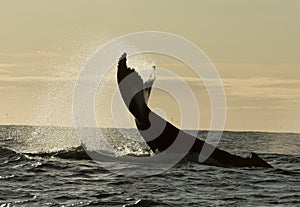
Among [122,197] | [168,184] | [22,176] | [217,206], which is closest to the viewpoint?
[217,206]

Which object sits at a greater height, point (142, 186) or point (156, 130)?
point (156, 130)

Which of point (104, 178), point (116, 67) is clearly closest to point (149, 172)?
point (104, 178)

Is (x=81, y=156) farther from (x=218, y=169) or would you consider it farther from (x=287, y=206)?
(x=287, y=206)

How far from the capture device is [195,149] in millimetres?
25484

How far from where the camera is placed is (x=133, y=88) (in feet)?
74.4

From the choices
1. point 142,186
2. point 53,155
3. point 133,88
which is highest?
point 133,88

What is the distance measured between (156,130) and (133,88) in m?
2.10

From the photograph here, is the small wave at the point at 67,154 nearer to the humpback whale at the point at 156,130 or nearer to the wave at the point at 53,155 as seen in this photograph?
the wave at the point at 53,155

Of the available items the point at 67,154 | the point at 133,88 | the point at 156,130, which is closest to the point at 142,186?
the point at 133,88

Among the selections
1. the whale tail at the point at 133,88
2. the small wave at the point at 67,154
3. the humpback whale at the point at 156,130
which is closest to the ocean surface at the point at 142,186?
the humpback whale at the point at 156,130

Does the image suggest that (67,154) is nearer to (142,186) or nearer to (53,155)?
(53,155)

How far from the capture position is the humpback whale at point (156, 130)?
74.1 feet

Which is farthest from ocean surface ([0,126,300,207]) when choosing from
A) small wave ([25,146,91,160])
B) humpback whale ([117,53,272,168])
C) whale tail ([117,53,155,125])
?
whale tail ([117,53,155,125])

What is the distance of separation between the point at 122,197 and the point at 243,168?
7786mm
